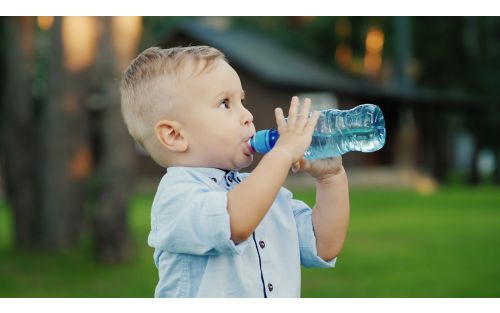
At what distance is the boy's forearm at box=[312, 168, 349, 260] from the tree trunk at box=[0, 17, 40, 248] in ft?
23.5

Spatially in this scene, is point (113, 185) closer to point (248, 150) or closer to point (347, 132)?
point (347, 132)

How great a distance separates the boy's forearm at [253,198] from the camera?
1.80 m

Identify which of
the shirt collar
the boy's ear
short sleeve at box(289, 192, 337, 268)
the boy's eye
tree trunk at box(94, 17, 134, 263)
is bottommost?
tree trunk at box(94, 17, 134, 263)

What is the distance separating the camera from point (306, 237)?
218cm

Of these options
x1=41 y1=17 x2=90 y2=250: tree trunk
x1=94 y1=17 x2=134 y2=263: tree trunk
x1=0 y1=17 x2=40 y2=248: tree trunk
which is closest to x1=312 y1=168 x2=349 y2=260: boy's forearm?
x1=94 y1=17 x2=134 y2=263: tree trunk

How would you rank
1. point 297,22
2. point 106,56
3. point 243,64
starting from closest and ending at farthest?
point 106,56 → point 243,64 → point 297,22

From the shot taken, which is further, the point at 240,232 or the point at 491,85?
the point at 491,85

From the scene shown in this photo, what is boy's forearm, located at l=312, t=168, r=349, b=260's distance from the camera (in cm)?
216

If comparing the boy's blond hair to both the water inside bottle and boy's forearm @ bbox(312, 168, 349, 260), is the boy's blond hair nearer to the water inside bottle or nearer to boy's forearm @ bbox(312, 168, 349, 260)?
the water inside bottle

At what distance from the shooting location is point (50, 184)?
8.50 metres

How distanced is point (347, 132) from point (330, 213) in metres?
0.33
